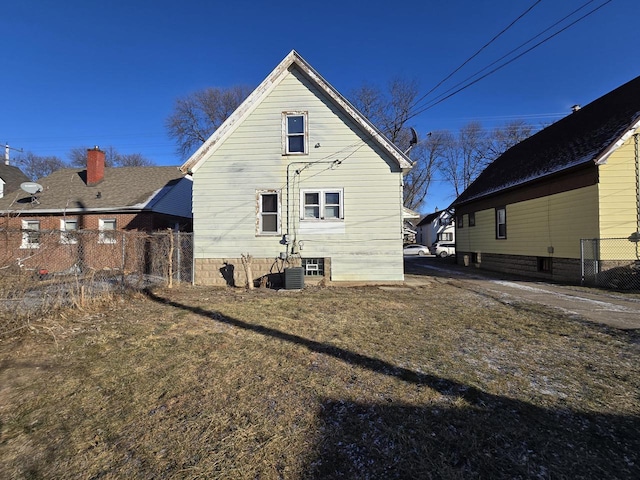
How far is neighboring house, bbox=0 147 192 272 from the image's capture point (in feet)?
51.0

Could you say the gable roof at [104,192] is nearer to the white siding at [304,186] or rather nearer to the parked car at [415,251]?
the white siding at [304,186]

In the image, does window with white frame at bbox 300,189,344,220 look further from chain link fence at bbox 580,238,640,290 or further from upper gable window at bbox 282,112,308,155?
chain link fence at bbox 580,238,640,290

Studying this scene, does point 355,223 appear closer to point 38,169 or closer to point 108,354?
point 108,354

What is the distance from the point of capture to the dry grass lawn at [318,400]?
2.54 meters

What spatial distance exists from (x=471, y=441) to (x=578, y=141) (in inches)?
573

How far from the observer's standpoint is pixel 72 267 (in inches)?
290

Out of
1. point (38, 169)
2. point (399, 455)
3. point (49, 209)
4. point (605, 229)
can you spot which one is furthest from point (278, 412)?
point (38, 169)

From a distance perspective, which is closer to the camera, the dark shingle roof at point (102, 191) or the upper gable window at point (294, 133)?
the upper gable window at point (294, 133)

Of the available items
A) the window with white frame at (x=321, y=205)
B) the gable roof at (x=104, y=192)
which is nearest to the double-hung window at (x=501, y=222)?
the window with white frame at (x=321, y=205)

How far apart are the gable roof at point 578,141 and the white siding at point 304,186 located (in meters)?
6.54

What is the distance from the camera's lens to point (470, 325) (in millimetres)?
6359

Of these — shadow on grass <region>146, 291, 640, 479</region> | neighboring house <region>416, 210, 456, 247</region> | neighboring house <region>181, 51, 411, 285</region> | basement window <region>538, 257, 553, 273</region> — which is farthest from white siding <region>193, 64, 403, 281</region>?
neighboring house <region>416, 210, 456, 247</region>

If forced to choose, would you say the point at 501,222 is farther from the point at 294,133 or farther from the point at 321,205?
the point at 294,133

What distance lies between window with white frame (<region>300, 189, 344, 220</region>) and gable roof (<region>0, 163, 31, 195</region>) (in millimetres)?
22636
